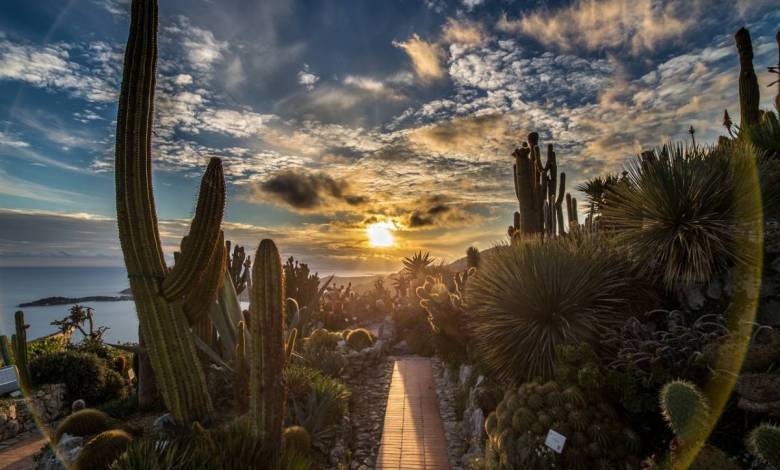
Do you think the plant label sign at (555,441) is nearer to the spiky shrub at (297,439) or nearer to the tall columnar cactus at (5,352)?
the spiky shrub at (297,439)

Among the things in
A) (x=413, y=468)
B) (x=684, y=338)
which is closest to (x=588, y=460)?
(x=684, y=338)

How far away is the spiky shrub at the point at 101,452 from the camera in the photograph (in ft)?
14.3

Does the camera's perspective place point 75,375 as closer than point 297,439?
No

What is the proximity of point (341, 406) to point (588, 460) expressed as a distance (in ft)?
14.5

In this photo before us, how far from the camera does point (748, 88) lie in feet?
33.9

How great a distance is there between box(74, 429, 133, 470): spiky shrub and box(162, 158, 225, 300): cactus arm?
167cm

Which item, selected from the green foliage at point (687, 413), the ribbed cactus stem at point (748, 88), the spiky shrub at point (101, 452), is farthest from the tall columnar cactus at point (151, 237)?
the ribbed cactus stem at point (748, 88)

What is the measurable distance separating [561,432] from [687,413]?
110 cm

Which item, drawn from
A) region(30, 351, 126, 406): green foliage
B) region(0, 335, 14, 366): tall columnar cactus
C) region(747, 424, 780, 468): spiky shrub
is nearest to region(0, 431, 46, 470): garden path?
region(30, 351, 126, 406): green foliage

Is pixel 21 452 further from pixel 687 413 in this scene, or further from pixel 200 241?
pixel 687 413

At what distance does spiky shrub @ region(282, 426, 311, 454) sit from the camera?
515cm

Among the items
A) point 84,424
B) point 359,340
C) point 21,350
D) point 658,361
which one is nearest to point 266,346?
point 84,424

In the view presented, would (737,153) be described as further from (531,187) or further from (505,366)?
(531,187)

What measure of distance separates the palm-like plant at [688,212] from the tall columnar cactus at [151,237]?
586 cm
